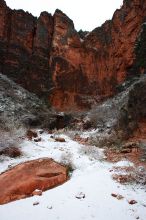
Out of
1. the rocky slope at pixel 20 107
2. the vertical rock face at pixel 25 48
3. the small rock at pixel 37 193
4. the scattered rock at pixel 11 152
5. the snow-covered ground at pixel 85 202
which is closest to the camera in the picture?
the snow-covered ground at pixel 85 202

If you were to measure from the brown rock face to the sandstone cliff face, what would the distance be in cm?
2261

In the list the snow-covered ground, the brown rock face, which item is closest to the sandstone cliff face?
the brown rock face

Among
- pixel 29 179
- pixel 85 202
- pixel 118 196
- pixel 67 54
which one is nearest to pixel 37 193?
pixel 29 179

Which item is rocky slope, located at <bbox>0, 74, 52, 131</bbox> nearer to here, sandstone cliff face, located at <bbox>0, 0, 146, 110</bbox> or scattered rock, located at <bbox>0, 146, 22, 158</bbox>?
sandstone cliff face, located at <bbox>0, 0, 146, 110</bbox>

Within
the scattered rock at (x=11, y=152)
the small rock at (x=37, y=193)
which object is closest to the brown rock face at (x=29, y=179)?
the small rock at (x=37, y=193)

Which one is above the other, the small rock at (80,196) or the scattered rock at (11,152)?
the scattered rock at (11,152)

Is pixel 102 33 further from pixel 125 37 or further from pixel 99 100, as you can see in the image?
pixel 99 100

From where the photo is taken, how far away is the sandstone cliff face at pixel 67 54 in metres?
31.8

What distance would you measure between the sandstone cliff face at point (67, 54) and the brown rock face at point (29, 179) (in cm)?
2261

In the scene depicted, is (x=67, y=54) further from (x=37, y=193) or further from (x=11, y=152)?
(x=37, y=193)

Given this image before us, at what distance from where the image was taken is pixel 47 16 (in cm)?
3528

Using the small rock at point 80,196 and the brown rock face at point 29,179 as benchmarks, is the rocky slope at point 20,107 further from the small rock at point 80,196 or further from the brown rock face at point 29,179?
the small rock at point 80,196

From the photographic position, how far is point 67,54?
34.1 metres

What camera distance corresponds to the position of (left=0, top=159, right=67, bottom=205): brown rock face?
25.4 feet
